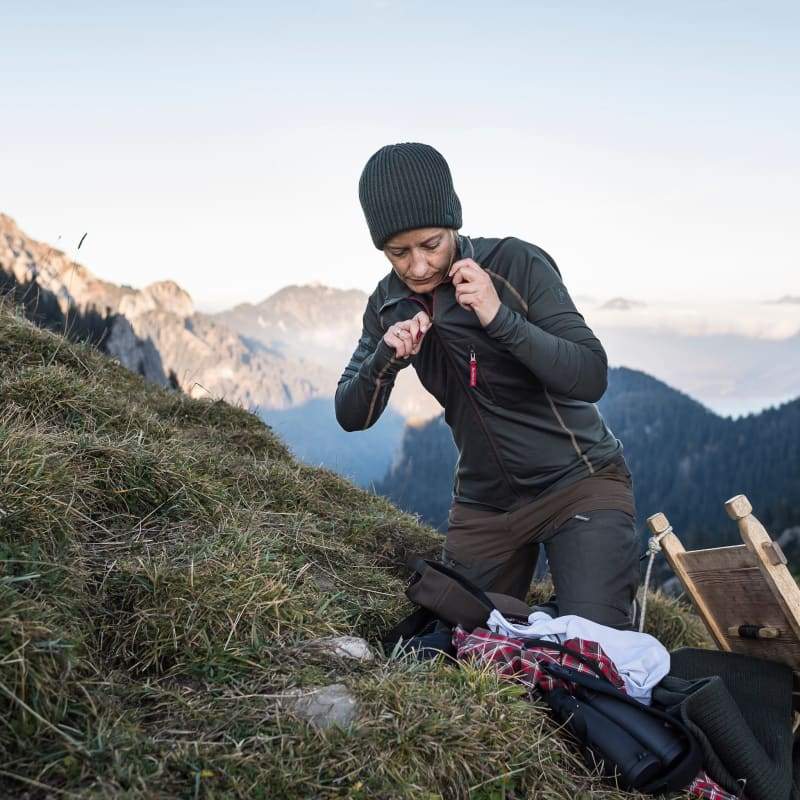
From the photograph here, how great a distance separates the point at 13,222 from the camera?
15975 cm

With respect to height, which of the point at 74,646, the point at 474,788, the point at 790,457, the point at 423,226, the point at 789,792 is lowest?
the point at 790,457

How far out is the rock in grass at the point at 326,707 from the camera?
3.30 metres

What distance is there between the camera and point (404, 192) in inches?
202

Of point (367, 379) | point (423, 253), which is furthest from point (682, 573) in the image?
point (423, 253)

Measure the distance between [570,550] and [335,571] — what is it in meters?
1.52

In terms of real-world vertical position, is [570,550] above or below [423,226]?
below

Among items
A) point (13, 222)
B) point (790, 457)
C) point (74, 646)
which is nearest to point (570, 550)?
point (74, 646)

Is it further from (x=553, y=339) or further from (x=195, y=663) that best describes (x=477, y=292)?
(x=195, y=663)

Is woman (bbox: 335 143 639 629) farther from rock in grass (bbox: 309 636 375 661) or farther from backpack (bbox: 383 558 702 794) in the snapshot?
rock in grass (bbox: 309 636 375 661)

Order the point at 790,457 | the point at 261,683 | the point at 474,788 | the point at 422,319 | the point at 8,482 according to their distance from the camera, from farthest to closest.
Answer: the point at 790,457
the point at 422,319
the point at 8,482
the point at 261,683
the point at 474,788

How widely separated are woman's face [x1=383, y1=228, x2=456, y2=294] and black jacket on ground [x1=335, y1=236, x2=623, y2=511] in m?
0.14

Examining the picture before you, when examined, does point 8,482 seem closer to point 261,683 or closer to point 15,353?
point 261,683

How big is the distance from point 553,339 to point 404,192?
4.27 ft

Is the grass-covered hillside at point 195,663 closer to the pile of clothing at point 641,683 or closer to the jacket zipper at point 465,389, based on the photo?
the pile of clothing at point 641,683
